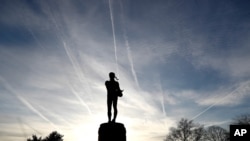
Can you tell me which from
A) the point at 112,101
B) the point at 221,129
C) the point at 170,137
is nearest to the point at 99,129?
the point at 112,101

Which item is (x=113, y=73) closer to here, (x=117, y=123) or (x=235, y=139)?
(x=117, y=123)

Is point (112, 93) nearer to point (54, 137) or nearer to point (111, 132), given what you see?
point (111, 132)

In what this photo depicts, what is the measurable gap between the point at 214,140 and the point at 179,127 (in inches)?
381

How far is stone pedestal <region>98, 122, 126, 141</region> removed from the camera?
9.07m

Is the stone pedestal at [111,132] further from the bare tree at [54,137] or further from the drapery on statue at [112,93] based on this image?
the bare tree at [54,137]

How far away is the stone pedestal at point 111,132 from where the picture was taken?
9.07 metres

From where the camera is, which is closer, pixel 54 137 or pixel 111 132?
pixel 111 132

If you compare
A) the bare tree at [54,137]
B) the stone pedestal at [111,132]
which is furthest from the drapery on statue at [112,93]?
the bare tree at [54,137]

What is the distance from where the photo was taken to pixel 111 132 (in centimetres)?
909

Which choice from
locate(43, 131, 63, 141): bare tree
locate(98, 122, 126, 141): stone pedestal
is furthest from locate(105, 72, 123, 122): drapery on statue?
locate(43, 131, 63, 141): bare tree

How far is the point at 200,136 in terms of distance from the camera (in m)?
52.1

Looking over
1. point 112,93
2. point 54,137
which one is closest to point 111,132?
point 112,93

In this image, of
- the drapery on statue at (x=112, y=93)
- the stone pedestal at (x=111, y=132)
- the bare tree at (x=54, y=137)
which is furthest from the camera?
the bare tree at (x=54, y=137)

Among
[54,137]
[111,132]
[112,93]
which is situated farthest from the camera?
[54,137]
